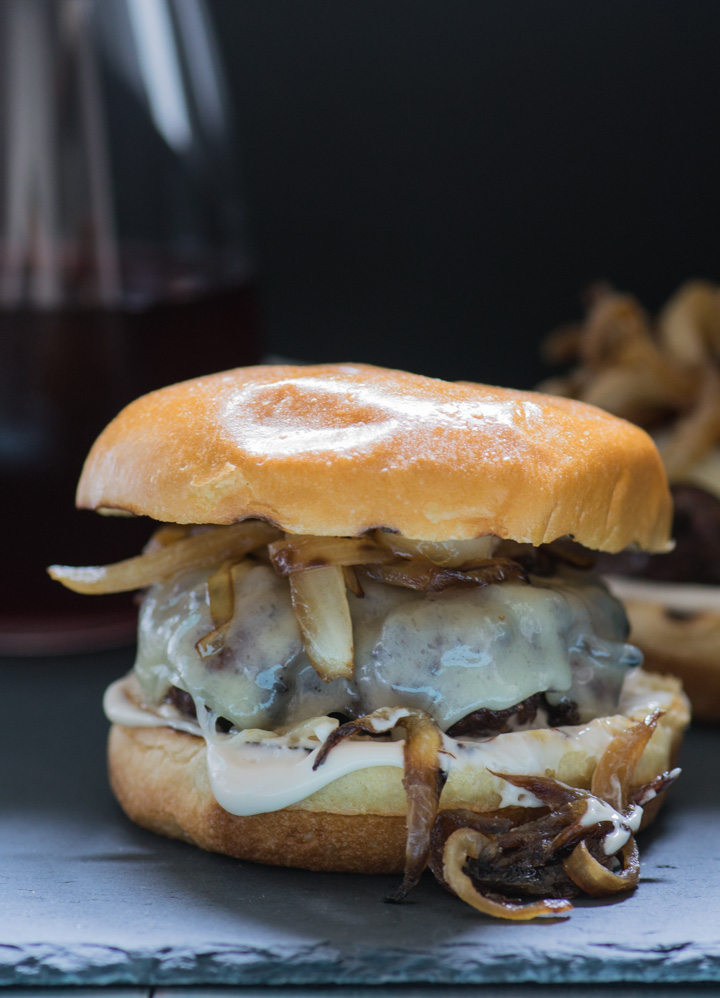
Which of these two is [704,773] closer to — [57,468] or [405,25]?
[57,468]

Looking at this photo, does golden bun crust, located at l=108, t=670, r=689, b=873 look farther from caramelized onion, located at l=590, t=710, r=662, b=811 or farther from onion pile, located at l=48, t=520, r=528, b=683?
onion pile, located at l=48, t=520, r=528, b=683

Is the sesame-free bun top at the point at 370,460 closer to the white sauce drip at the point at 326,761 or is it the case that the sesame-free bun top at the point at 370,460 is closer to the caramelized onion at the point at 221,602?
the caramelized onion at the point at 221,602

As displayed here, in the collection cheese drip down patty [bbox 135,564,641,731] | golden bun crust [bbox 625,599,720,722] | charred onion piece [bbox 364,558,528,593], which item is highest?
charred onion piece [bbox 364,558,528,593]

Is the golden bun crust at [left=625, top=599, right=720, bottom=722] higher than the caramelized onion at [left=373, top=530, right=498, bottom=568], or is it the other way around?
the caramelized onion at [left=373, top=530, right=498, bottom=568]

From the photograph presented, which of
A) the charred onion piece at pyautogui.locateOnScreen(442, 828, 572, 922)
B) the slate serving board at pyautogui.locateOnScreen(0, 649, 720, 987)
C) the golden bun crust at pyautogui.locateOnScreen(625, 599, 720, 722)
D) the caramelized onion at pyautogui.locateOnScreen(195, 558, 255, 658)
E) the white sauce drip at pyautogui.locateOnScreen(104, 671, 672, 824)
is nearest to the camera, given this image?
the slate serving board at pyautogui.locateOnScreen(0, 649, 720, 987)

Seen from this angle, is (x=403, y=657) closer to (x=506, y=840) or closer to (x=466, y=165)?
(x=506, y=840)

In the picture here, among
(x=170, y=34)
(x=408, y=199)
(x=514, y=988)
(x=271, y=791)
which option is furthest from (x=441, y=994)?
(x=408, y=199)

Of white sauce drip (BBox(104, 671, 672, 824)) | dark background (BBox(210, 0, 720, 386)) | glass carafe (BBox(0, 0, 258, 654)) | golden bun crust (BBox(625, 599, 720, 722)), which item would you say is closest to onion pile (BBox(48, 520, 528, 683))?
white sauce drip (BBox(104, 671, 672, 824))

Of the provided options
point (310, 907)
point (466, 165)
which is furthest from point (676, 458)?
point (466, 165)
